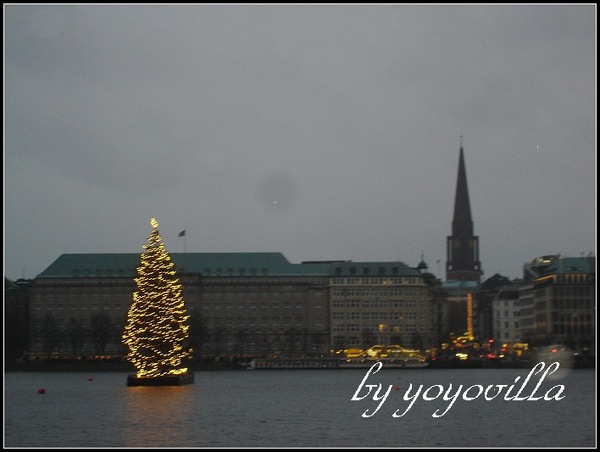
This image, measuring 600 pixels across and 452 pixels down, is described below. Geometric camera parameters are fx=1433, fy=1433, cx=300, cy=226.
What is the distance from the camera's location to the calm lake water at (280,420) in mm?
46438

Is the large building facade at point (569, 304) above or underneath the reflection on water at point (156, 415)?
above

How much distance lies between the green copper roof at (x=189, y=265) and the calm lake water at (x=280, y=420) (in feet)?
259

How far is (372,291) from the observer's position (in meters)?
164

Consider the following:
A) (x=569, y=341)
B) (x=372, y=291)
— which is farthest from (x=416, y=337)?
(x=569, y=341)

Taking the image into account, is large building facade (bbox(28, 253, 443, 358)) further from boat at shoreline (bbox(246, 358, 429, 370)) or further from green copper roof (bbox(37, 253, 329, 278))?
boat at shoreline (bbox(246, 358, 429, 370))

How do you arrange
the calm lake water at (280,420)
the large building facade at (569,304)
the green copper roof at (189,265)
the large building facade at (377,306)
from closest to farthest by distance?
the calm lake water at (280,420)
the large building facade at (569,304)
the green copper roof at (189,265)
the large building facade at (377,306)

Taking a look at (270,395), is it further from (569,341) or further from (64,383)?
(569,341)

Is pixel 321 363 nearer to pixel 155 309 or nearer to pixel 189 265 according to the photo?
pixel 189 265

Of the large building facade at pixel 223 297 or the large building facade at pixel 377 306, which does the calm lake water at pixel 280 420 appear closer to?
the large building facade at pixel 223 297

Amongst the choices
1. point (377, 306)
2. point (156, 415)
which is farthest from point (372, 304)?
point (156, 415)

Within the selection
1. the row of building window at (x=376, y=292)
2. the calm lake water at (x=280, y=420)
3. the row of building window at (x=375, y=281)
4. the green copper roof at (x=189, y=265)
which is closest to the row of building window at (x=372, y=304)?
the row of building window at (x=376, y=292)

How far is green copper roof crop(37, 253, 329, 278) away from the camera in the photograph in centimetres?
15838

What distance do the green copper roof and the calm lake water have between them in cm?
7902

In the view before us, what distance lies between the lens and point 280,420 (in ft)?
181
